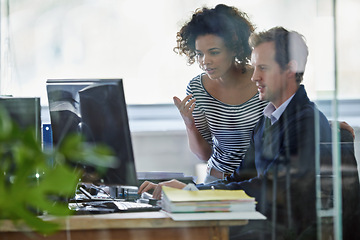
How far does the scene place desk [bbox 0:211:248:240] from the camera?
149cm

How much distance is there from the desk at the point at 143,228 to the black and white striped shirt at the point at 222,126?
72 cm

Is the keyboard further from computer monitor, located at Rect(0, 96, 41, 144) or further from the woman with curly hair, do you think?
the woman with curly hair

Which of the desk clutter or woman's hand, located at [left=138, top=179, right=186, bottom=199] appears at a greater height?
woman's hand, located at [left=138, top=179, right=186, bottom=199]

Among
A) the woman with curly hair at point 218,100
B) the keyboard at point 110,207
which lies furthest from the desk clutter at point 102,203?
the woman with curly hair at point 218,100

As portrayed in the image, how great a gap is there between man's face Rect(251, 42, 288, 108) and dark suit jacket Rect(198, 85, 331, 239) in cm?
6

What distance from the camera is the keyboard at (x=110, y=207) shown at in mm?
1645

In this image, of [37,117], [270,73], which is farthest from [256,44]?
[37,117]

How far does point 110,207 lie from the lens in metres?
1.72

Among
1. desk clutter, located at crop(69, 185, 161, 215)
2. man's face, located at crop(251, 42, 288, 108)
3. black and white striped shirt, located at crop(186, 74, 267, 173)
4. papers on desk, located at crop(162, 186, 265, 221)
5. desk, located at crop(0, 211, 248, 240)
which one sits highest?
man's face, located at crop(251, 42, 288, 108)

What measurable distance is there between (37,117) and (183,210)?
0.44 metres

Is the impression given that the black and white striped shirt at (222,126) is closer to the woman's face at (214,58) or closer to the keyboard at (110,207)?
the woman's face at (214,58)

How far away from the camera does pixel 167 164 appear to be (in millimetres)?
2289

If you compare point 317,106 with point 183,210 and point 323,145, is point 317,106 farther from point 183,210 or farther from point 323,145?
point 183,210

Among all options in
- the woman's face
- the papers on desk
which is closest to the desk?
the papers on desk
